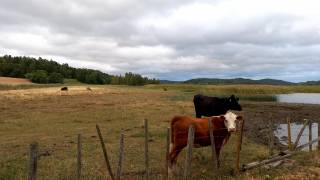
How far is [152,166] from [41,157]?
4532 millimetres

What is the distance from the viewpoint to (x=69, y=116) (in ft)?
108

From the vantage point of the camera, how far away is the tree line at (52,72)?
14412cm

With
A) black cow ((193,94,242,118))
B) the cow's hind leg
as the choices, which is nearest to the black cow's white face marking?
the cow's hind leg

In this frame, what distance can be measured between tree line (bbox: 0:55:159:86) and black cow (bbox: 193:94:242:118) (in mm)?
112486

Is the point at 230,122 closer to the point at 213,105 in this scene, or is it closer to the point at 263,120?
the point at 213,105

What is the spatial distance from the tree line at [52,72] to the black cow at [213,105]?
369 ft

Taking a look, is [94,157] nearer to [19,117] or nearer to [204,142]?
[204,142]

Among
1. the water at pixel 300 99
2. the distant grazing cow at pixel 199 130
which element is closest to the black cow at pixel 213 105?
the distant grazing cow at pixel 199 130

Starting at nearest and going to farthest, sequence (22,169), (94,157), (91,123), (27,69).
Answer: (22,169), (94,157), (91,123), (27,69)

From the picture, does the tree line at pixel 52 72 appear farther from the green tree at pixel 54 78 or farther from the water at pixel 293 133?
the water at pixel 293 133

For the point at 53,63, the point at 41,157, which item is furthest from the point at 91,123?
the point at 53,63

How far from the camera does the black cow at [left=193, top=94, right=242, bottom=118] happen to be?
25.3 m

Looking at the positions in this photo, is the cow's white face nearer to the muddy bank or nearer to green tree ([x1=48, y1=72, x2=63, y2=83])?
the muddy bank

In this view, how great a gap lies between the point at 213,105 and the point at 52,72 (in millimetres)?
136589
